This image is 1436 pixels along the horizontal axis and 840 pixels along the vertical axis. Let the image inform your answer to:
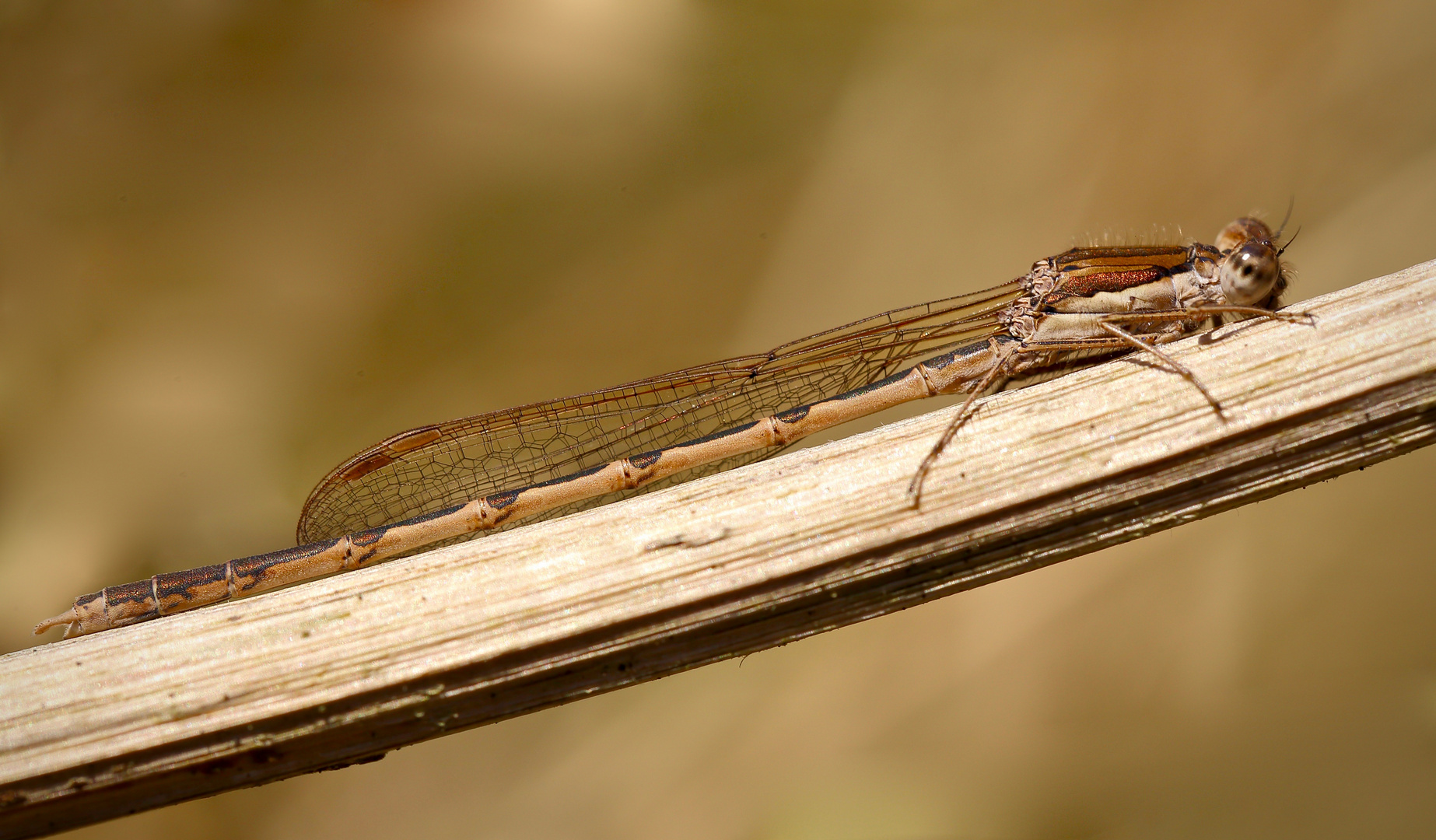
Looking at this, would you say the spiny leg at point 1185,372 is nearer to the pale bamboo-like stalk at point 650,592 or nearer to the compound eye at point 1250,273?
the pale bamboo-like stalk at point 650,592

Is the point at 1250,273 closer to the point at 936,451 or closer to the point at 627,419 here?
the point at 936,451

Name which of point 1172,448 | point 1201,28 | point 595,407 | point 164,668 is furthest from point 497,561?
point 1201,28

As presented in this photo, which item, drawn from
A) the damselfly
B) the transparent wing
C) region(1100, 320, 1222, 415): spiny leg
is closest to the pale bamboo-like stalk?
region(1100, 320, 1222, 415): spiny leg

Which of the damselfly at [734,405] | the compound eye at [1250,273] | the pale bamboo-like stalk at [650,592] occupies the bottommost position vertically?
the pale bamboo-like stalk at [650,592]

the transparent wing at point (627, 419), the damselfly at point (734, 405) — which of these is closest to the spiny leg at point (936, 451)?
the damselfly at point (734, 405)

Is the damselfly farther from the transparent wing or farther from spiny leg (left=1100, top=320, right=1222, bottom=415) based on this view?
spiny leg (left=1100, top=320, right=1222, bottom=415)

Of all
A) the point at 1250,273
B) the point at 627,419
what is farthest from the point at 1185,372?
the point at 627,419

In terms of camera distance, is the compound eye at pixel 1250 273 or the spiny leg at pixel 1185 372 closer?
the spiny leg at pixel 1185 372
